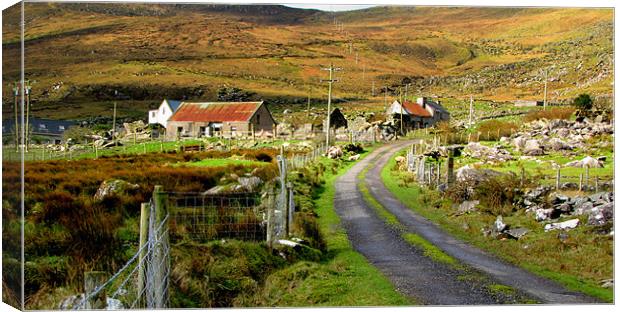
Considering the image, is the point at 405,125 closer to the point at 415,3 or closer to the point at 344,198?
the point at 344,198

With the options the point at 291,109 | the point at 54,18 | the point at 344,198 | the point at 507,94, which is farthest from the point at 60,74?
the point at 507,94

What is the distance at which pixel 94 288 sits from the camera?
21.7 ft

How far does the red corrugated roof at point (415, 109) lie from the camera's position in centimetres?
1191

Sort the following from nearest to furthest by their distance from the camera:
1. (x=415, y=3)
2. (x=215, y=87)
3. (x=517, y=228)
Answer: (x=415, y=3)
(x=517, y=228)
(x=215, y=87)

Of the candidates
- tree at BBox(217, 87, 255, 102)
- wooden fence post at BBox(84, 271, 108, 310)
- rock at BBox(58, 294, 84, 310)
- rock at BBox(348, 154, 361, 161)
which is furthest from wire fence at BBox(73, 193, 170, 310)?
rock at BBox(348, 154, 361, 161)

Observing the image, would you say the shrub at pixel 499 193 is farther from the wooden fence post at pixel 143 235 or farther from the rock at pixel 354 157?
the wooden fence post at pixel 143 235

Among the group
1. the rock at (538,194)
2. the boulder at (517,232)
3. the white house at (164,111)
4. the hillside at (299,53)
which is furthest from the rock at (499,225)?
the white house at (164,111)

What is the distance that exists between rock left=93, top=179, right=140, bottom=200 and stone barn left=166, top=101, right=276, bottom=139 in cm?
107

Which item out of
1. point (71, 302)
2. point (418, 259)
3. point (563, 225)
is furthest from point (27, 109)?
point (563, 225)

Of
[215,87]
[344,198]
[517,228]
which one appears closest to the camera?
[517,228]

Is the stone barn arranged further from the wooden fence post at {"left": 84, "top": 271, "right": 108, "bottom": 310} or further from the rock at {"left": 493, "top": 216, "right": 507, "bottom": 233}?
the rock at {"left": 493, "top": 216, "right": 507, "bottom": 233}

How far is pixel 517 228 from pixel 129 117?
575cm

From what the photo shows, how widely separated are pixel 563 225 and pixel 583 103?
1.65m

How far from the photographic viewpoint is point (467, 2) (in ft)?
32.2
